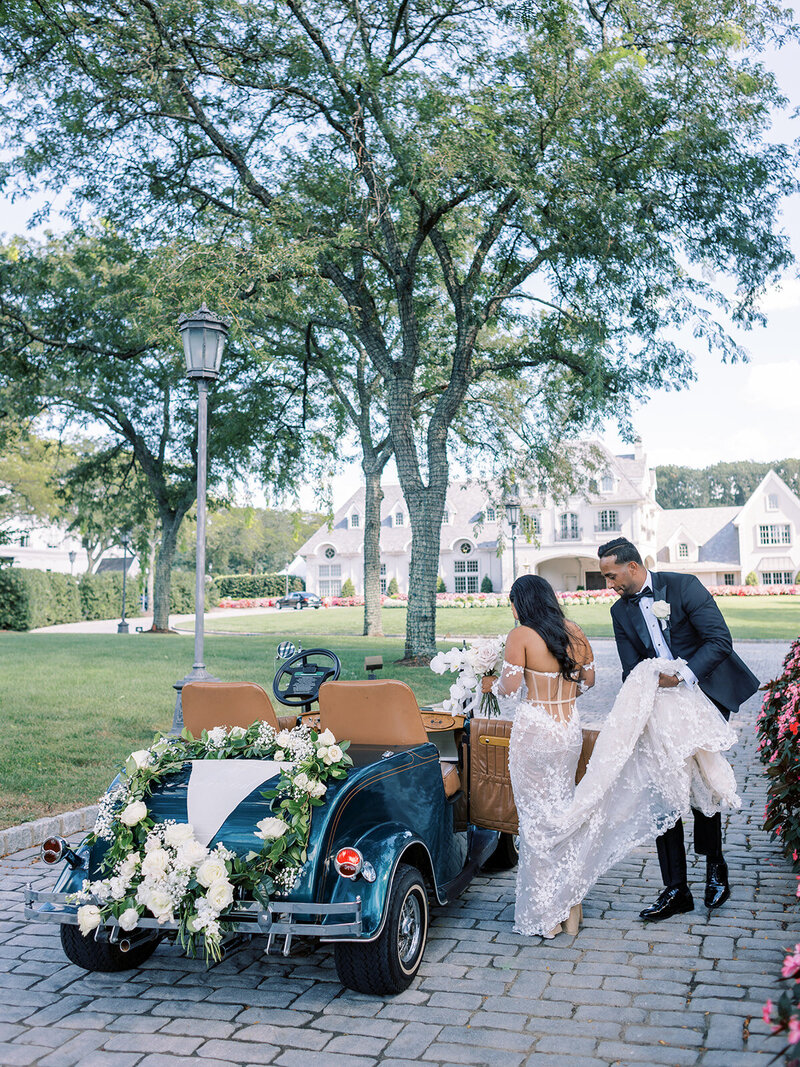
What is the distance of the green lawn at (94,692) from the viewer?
25.7ft

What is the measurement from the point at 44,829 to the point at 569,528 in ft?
186

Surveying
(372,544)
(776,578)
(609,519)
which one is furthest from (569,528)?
(372,544)

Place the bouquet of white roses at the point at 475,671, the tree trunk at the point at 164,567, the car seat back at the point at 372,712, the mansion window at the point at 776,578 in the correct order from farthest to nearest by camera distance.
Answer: the mansion window at the point at 776,578 < the tree trunk at the point at 164,567 < the bouquet of white roses at the point at 475,671 < the car seat back at the point at 372,712

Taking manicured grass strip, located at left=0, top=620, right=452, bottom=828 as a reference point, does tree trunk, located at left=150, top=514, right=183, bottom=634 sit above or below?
above

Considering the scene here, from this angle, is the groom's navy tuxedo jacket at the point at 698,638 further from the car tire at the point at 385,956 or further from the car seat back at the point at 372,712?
the car tire at the point at 385,956

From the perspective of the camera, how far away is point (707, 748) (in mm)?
4727

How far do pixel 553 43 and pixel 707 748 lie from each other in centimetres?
1241

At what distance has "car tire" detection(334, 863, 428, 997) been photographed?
149 inches

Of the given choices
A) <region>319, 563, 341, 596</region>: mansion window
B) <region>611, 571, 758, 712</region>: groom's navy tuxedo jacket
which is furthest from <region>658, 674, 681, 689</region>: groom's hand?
<region>319, 563, 341, 596</region>: mansion window

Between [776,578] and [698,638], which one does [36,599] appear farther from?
[776,578]

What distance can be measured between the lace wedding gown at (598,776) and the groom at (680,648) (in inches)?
5.5

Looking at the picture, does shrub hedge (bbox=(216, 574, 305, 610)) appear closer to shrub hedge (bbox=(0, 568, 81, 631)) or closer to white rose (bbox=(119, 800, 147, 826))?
shrub hedge (bbox=(0, 568, 81, 631))

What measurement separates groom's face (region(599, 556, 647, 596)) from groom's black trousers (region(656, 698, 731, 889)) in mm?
785

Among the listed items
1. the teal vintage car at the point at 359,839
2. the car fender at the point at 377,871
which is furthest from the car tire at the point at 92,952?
the car fender at the point at 377,871
